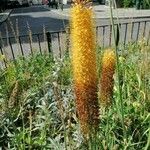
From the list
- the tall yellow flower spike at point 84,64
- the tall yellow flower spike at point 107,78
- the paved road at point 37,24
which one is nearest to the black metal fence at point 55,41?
the tall yellow flower spike at point 107,78

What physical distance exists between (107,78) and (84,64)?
61 cm

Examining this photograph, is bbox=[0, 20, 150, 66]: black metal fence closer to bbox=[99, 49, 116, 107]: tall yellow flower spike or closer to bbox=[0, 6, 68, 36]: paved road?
bbox=[99, 49, 116, 107]: tall yellow flower spike

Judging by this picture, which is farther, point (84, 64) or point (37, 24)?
point (37, 24)

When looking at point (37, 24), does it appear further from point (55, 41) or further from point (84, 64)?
point (84, 64)

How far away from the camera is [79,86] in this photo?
2.09 metres

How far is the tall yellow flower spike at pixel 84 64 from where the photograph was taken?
198 cm

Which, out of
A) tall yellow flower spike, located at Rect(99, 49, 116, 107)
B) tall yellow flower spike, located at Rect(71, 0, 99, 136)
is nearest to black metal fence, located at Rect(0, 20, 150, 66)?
tall yellow flower spike, located at Rect(99, 49, 116, 107)

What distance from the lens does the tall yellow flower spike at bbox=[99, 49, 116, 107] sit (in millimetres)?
2549

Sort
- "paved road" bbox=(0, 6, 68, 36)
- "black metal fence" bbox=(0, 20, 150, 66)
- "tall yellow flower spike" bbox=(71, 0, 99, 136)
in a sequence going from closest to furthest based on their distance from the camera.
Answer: "tall yellow flower spike" bbox=(71, 0, 99, 136) → "black metal fence" bbox=(0, 20, 150, 66) → "paved road" bbox=(0, 6, 68, 36)

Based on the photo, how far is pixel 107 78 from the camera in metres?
2.57

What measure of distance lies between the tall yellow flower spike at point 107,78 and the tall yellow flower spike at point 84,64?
0.41 metres

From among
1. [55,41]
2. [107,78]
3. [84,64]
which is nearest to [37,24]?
[55,41]

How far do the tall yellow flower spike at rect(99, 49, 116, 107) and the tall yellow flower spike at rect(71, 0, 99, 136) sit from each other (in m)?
0.41

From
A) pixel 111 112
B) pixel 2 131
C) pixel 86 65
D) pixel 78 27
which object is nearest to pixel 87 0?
pixel 78 27
